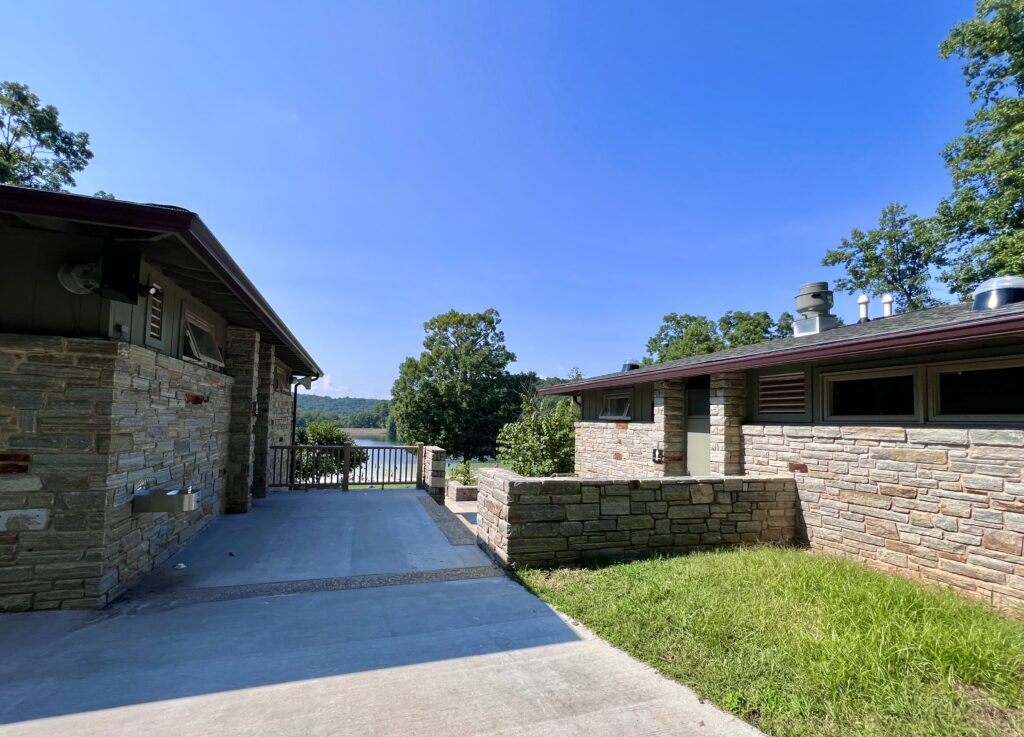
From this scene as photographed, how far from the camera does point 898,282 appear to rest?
19.5 meters

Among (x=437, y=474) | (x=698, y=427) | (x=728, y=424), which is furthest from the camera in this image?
(x=437, y=474)

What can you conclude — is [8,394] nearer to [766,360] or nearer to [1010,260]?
[766,360]

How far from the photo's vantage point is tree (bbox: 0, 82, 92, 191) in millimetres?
13836

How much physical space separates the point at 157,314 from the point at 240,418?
315 centimetres

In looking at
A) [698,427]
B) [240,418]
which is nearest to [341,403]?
[240,418]

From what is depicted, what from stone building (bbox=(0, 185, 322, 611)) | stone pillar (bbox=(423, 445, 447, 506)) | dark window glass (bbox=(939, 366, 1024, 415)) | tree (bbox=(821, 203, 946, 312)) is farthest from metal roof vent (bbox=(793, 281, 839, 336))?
tree (bbox=(821, 203, 946, 312))

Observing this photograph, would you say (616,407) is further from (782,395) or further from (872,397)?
(872,397)

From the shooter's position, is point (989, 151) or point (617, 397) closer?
point (617, 397)

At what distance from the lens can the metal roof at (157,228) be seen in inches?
112

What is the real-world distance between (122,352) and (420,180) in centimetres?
767

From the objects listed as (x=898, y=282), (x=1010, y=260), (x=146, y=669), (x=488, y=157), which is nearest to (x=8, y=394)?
(x=146, y=669)

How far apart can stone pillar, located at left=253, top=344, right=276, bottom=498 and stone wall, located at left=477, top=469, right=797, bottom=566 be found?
5.39 meters

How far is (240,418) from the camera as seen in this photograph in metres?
7.20

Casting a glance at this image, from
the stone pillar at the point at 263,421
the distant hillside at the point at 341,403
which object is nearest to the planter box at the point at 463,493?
the stone pillar at the point at 263,421
